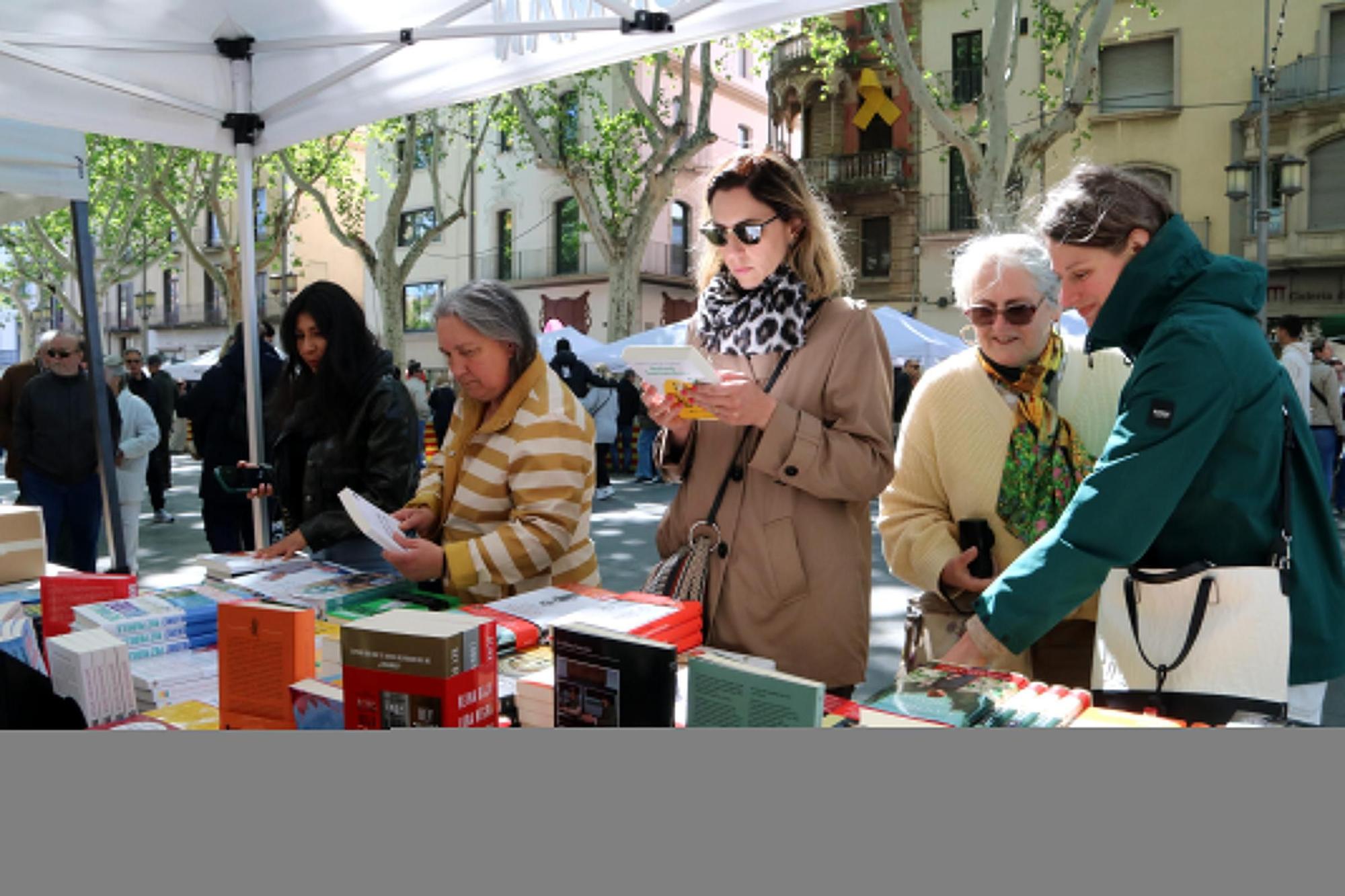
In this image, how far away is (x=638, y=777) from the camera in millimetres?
1127

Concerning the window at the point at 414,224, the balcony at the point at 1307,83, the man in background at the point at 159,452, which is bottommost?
the man in background at the point at 159,452

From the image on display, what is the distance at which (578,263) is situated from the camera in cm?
3341

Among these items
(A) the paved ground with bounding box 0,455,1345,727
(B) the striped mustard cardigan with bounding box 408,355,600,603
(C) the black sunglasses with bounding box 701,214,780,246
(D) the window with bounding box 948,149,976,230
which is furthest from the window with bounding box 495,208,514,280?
(C) the black sunglasses with bounding box 701,214,780,246

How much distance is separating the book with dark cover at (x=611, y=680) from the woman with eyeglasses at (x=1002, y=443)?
1.12 meters

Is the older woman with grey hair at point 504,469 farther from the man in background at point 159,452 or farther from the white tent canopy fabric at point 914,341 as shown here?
the white tent canopy fabric at point 914,341

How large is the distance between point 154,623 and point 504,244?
110ft

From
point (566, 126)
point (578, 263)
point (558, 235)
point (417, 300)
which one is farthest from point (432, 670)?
point (417, 300)

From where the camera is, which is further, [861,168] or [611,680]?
[861,168]

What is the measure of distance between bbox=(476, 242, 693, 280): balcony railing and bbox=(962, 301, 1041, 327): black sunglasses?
3035cm

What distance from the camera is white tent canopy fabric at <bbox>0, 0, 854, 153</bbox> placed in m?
3.41

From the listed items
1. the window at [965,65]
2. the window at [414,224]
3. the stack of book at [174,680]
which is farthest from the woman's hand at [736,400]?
the window at [414,224]

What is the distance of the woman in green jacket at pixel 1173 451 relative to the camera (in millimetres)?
1662

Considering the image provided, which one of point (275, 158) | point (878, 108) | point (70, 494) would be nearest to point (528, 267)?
point (878, 108)

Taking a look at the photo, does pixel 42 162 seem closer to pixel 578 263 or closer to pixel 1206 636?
pixel 1206 636
